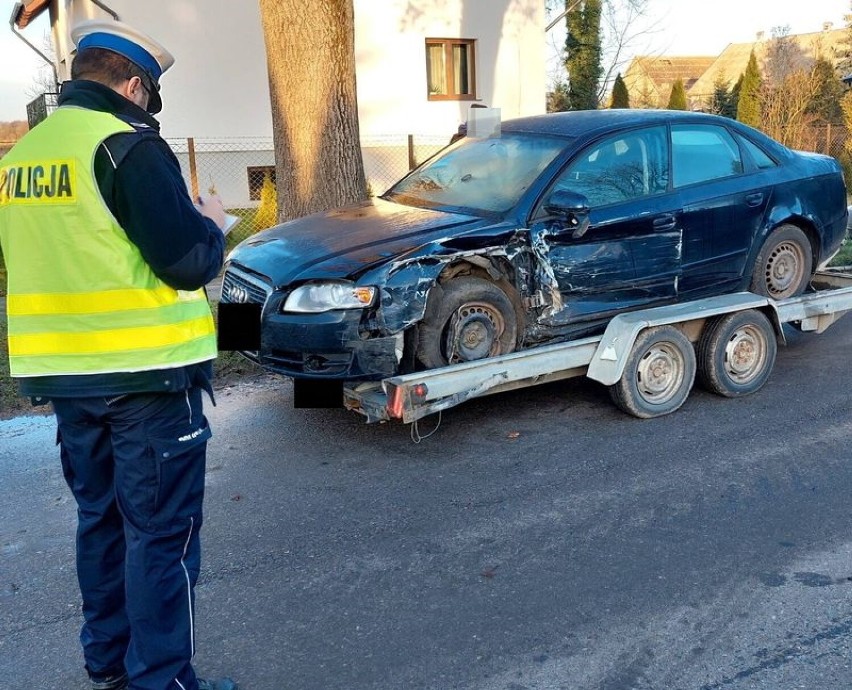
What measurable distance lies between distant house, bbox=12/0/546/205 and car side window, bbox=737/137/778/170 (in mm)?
9140

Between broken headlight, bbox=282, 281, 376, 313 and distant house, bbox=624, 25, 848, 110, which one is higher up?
distant house, bbox=624, 25, 848, 110

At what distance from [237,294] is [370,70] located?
1291 centimetres

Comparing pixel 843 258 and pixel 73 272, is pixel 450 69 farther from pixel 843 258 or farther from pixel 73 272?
pixel 73 272

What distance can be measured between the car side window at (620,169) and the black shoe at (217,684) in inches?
135

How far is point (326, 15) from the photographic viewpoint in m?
7.55

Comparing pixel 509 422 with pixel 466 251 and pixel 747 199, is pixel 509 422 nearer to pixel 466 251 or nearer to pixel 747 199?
pixel 466 251

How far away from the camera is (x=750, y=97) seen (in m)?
24.0

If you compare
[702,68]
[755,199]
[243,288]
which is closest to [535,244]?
[243,288]

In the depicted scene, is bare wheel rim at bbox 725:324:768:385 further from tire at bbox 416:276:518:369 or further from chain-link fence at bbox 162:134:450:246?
chain-link fence at bbox 162:134:450:246

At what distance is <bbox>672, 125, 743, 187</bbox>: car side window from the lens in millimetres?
5789

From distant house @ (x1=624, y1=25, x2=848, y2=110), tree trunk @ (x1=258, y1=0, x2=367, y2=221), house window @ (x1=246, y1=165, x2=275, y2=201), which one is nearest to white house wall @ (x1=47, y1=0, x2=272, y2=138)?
house window @ (x1=246, y1=165, x2=275, y2=201)

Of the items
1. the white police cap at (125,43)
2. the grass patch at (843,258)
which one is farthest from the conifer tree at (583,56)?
the white police cap at (125,43)

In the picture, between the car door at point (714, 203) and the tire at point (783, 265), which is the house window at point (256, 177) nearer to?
the car door at point (714, 203)

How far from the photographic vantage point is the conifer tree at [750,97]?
77.1ft
